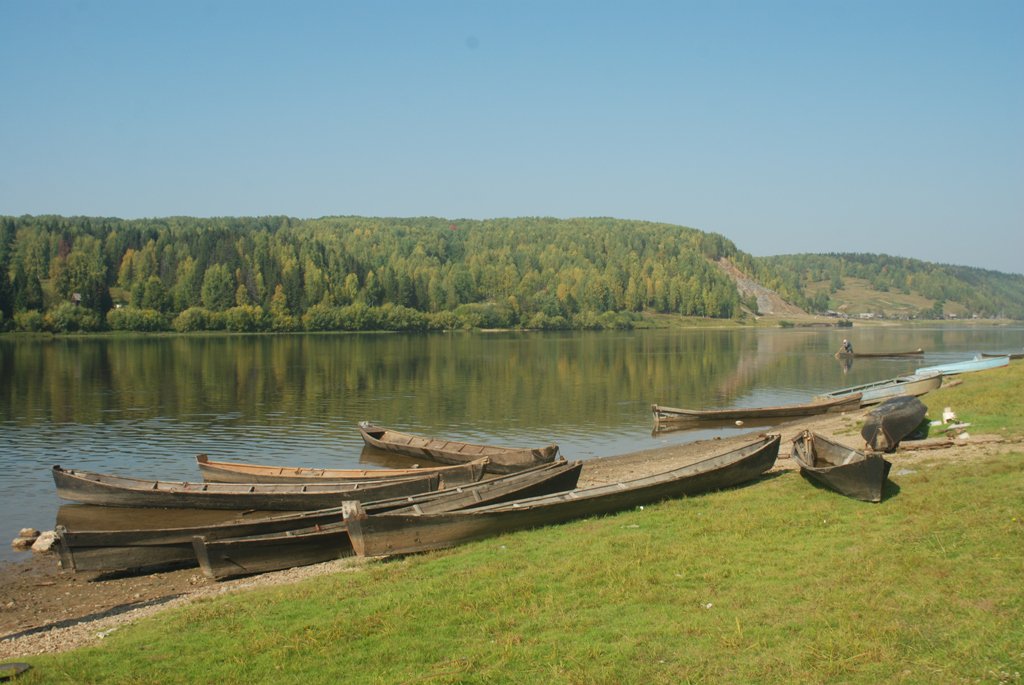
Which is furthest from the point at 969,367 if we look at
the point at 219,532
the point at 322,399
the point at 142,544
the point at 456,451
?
the point at 142,544

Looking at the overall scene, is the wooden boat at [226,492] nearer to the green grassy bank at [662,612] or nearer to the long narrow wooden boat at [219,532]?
the long narrow wooden boat at [219,532]

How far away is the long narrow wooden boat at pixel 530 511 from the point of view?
1864 centimetres

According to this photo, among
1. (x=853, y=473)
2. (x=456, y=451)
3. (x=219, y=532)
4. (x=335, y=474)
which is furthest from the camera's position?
(x=456, y=451)

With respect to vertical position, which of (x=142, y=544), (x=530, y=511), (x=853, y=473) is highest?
(x=853, y=473)

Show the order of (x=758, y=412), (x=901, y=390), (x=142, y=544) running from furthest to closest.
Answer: (x=901, y=390) → (x=758, y=412) → (x=142, y=544)

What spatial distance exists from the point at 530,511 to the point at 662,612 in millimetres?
7642

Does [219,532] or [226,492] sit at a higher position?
[219,532]

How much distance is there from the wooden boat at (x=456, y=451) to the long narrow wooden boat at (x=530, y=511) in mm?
7792

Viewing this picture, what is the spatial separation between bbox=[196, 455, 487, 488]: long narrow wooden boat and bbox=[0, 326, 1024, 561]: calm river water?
17.9ft

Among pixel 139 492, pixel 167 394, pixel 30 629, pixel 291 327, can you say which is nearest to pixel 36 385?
pixel 167 394

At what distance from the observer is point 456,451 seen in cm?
3438

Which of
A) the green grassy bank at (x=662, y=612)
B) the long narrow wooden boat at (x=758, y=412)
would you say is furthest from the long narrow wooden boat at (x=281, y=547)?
the long narrow wooden boat at (x=758, y=412)

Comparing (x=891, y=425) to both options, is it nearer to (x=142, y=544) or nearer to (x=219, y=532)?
(x=219, y=532)

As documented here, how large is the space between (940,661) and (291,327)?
598 ft
